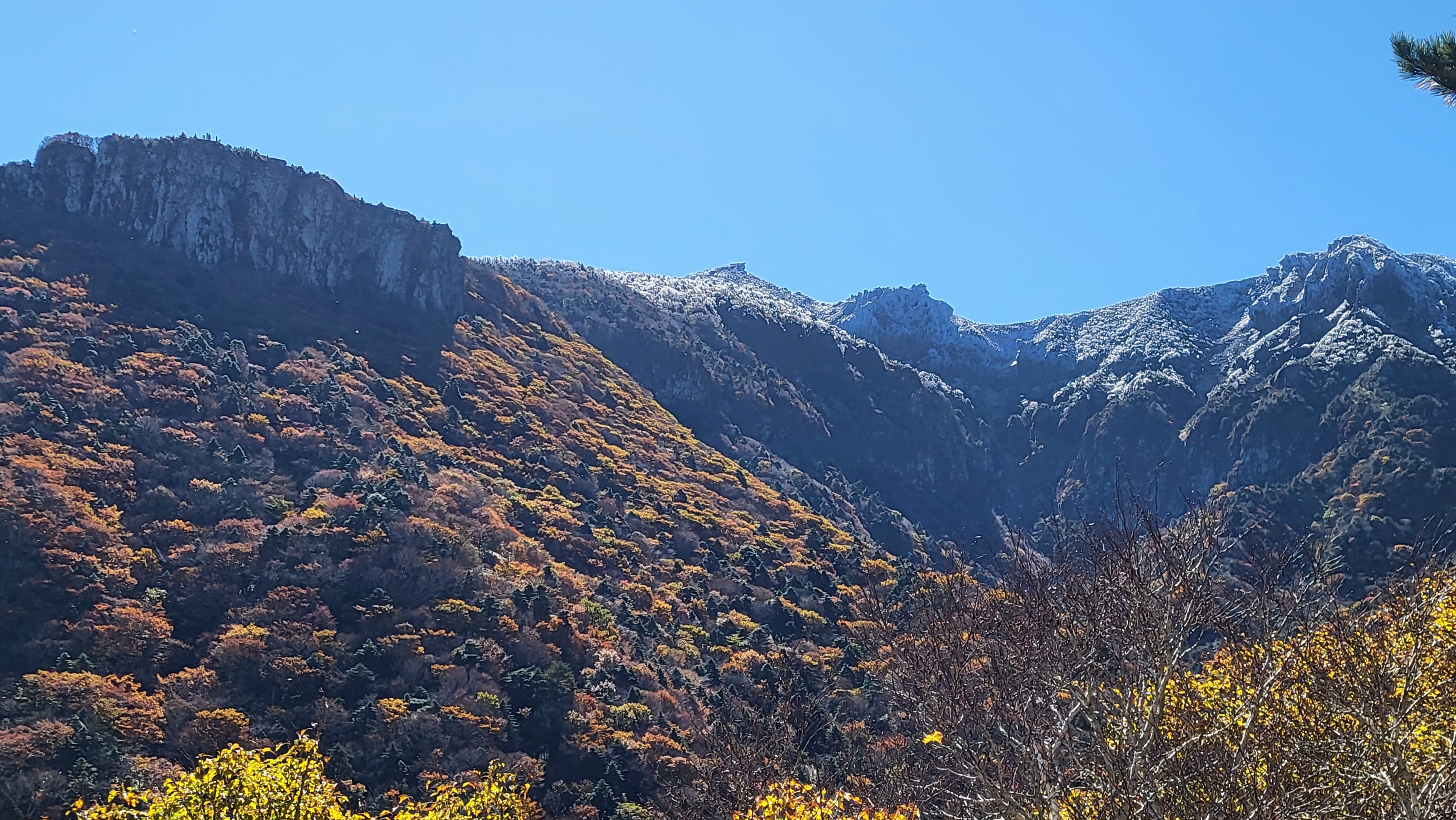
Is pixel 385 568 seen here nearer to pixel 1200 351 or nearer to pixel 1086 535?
pixel 1086 535

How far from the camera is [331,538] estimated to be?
136ft

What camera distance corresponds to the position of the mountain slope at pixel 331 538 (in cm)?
3127

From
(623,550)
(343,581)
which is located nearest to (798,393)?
(623,550)

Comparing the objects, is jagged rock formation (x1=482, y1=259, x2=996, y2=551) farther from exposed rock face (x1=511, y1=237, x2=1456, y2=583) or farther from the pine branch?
the pine branch

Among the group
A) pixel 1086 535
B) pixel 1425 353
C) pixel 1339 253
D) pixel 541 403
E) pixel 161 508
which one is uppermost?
pixel 1339 253

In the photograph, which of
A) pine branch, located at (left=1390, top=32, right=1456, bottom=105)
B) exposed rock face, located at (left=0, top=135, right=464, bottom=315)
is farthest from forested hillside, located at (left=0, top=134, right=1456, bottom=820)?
pine branch, located at (left=1390, top=32, right=1456, bottom=105)

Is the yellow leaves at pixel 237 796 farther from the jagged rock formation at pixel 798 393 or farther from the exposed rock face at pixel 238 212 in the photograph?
the jagged rock formation at pixel 798 393

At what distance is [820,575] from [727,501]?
16.2 metres

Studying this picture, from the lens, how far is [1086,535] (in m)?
16.4

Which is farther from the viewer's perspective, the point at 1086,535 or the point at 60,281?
the point at 60,281

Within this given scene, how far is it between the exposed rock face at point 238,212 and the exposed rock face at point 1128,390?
975 inches

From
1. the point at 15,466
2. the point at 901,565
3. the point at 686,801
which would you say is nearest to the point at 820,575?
the point at 901,565

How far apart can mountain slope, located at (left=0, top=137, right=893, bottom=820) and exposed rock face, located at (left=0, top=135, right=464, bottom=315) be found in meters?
0.35

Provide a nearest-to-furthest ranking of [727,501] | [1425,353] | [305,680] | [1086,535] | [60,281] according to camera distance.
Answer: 1. [1086,535]
2. [305,680]
3. [60,281]
4. [727,501]
5. [1425,353]
